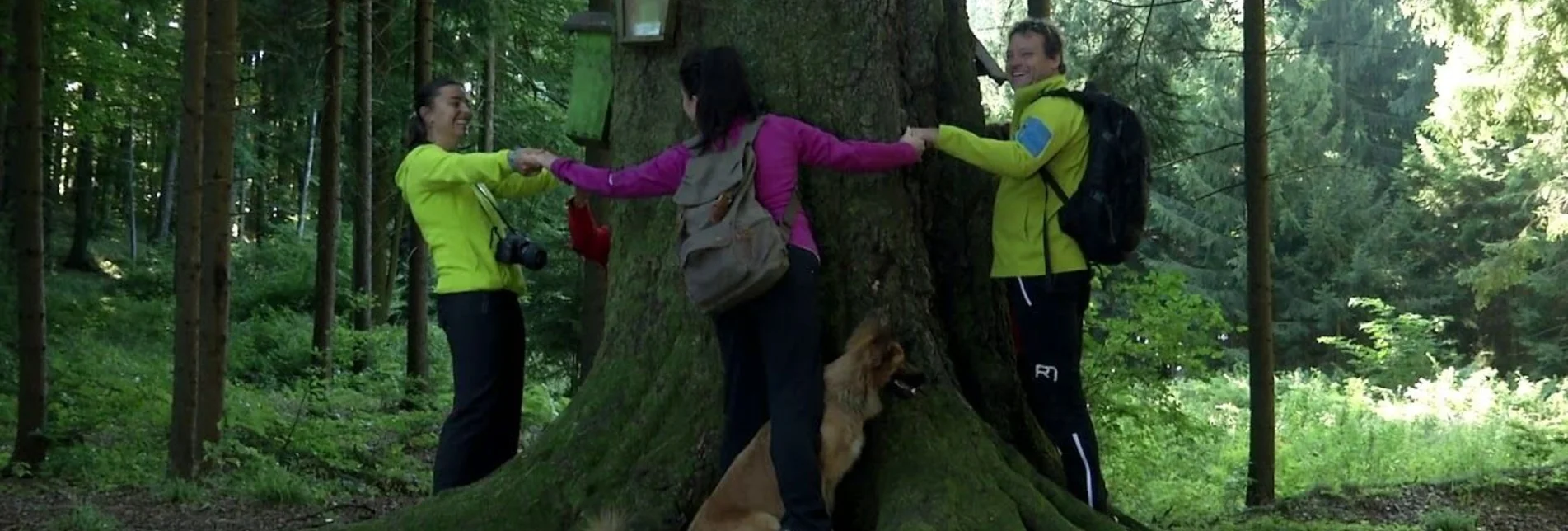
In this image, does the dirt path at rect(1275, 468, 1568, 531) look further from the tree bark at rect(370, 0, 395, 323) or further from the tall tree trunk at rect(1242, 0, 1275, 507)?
the tree bark at rect(370, 0, 395, 323)

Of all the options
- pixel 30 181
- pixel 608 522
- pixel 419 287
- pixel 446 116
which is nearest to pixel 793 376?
pixel 608 522

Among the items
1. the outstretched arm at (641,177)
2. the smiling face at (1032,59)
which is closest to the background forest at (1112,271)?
the smiling face at (1032,59)

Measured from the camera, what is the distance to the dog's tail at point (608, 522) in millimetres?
4590

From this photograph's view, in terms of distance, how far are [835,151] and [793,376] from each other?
0.74 metres

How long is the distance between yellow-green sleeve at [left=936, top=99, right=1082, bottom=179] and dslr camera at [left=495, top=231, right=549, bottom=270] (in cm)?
163

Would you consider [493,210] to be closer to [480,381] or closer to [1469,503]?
[480,381]

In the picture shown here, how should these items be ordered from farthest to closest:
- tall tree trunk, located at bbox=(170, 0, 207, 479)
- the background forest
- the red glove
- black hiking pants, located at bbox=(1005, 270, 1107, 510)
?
the background forest < tall tree trunk, located at bbox=(170, 0, 207, 479) < the red glove < black hiking pants, located at bbox=(1005, 270, 1107, 510)

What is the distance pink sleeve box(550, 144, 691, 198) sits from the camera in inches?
181

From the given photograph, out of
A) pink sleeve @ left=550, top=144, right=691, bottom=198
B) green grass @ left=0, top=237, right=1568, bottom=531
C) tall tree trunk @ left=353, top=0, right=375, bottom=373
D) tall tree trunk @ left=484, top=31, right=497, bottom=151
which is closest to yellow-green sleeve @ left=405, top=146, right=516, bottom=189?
pink sleeve @ left=550, top=144, right=691, bottom=198

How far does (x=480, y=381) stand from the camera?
18.1 feet

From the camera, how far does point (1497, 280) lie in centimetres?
1731

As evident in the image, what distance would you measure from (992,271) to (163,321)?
21967 millimetres

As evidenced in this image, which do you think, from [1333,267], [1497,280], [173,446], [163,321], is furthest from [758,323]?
[1333,267]

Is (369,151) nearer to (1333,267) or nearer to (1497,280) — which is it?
(1497,280)
